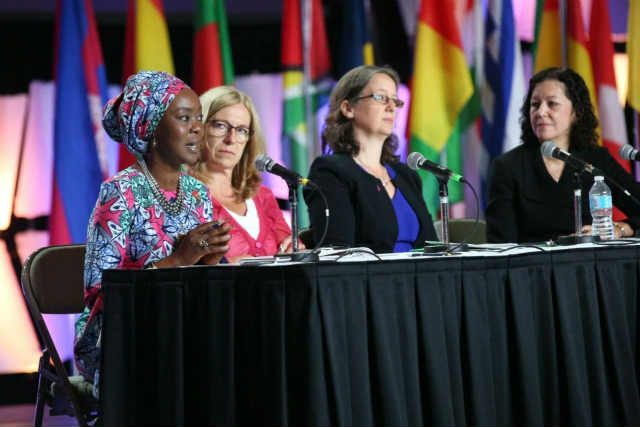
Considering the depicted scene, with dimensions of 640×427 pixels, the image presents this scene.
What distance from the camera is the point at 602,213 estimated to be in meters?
3.69

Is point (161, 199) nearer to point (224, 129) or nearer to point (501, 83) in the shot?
point (224, 129)

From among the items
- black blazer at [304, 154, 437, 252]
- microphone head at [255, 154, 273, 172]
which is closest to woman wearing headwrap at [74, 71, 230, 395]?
microphone head at [255, 154, 273, 172]

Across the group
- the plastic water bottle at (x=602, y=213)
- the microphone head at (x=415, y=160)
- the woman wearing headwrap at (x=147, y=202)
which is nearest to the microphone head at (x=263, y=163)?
the woman wearing headwrap at (x=147, y=202)

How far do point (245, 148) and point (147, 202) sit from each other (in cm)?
112

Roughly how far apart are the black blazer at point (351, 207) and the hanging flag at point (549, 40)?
1.88 metres

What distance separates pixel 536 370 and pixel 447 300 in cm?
35

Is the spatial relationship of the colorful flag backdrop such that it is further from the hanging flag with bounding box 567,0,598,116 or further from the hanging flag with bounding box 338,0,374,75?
the hanging flag with bounding box 338,0,374,75

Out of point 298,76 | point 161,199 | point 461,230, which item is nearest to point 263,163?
point 161,199

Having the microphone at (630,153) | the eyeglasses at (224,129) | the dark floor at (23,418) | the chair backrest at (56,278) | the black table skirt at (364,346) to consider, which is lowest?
the dark floor at (23,418)

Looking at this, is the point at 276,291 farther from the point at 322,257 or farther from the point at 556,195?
the point at 556,195

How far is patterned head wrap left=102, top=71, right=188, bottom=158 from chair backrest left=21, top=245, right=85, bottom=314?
0.51 meters

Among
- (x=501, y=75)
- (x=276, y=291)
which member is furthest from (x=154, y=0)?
(x=276, y=291)

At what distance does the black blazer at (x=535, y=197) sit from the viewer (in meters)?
4.16

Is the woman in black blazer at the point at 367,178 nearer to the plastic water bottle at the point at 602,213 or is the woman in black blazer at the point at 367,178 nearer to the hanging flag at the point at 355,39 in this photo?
the plastic water bottle at the point at 602,213
